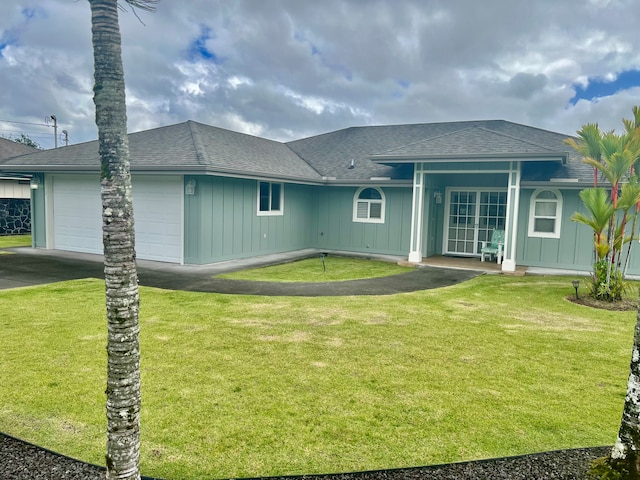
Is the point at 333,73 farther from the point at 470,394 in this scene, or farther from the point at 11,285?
the point at 470,394

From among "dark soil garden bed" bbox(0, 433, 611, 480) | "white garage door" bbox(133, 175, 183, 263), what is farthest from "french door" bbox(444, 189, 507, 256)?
"dark soil garden bed" bbox(0, 433, 611, 480)

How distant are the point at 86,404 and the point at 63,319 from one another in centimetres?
327

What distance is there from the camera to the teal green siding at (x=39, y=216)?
574 inches

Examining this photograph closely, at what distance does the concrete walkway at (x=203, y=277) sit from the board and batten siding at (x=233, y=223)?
420mm

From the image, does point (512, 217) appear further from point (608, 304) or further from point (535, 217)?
point (608, 304)

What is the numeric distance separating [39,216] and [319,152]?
10.2 m

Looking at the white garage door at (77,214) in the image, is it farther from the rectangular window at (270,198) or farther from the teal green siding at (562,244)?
the teal green siding at (562,244)

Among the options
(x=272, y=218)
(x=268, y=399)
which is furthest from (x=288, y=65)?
(x=268, y=399)

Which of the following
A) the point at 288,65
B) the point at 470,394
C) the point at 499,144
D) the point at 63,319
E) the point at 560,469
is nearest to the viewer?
the point at 560,469

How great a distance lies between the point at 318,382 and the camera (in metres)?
4.57

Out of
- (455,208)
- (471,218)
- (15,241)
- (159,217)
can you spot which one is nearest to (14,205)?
(15,241)

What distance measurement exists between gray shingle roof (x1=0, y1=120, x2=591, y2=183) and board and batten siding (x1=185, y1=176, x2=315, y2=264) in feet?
2.11

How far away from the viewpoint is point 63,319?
6703mm

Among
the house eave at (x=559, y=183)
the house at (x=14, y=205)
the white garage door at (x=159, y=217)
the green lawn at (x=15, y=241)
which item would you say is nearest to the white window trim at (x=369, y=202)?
the house eave at (x=559, y=183)
